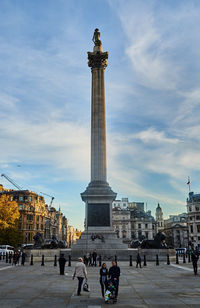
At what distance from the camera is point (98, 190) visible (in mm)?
38344

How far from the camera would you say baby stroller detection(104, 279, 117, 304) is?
10109mm

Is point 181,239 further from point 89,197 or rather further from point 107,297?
point 107,297

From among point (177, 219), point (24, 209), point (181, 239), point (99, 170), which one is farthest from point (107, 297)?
point (177, 219)

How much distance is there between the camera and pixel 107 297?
1008 cm

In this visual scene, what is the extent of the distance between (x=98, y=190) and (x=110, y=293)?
2819 cm

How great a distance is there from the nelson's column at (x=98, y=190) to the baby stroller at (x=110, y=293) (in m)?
23.9

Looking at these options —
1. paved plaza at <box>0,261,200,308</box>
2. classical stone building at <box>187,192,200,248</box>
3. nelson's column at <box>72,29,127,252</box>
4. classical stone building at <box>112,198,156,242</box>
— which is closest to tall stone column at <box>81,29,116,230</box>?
nelson's column at <box>72,29,127,252</box>

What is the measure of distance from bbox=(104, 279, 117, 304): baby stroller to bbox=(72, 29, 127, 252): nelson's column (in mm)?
23911

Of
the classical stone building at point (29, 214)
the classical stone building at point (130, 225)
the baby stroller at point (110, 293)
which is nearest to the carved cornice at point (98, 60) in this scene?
the baby stroller at point (110, 293)

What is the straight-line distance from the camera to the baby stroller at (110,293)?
10.1m

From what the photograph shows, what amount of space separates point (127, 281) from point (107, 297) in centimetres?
633

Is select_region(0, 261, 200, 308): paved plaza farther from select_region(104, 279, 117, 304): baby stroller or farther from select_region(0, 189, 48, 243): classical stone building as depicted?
select_region(0, 189, 48, 243): classical stone building

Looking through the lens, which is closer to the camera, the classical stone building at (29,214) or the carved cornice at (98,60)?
the carved cornice at (98,60)

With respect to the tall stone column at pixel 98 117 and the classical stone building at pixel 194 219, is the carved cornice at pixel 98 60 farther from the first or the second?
the classical stone building at pixel 194 219
